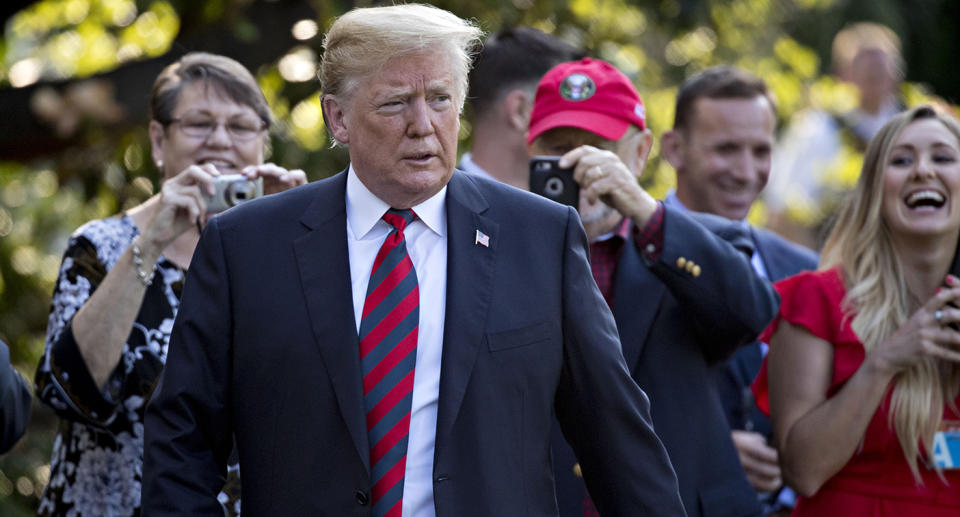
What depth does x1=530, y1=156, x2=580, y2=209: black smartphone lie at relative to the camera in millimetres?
3854

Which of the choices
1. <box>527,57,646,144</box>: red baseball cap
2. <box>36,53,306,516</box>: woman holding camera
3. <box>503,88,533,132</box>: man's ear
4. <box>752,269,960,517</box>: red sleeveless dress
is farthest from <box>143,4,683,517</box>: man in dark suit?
<box>503,88,533,132</box>: man's ear

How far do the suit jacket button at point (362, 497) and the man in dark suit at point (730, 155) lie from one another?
2653 mm

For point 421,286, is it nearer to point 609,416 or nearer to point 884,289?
point 609,416

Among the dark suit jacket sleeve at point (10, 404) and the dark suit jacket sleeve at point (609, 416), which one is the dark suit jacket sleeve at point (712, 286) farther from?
the dark suit jacket sleeve at point (10, 404)

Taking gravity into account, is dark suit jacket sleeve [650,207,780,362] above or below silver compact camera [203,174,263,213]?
below

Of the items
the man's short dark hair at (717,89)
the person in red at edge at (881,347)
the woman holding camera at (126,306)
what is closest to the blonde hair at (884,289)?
the person in red at edge at (881,347)

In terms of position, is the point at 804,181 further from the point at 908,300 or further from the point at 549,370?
the point at 549,370

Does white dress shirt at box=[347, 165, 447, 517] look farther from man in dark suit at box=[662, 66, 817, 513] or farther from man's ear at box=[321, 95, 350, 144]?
man in dark suit at box=[662, 66, 817, 513]

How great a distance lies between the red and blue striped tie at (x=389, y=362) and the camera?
113 inches

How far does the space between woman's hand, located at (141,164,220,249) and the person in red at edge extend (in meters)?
1.92

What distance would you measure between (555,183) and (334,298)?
112cm

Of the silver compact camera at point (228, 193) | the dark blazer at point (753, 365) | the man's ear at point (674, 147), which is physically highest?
the silver compact camera at point (228, 193)

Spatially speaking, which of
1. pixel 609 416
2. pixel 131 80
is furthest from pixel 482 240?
pixel 131 80

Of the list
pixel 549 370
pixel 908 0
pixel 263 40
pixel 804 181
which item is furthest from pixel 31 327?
pixel 908 0
